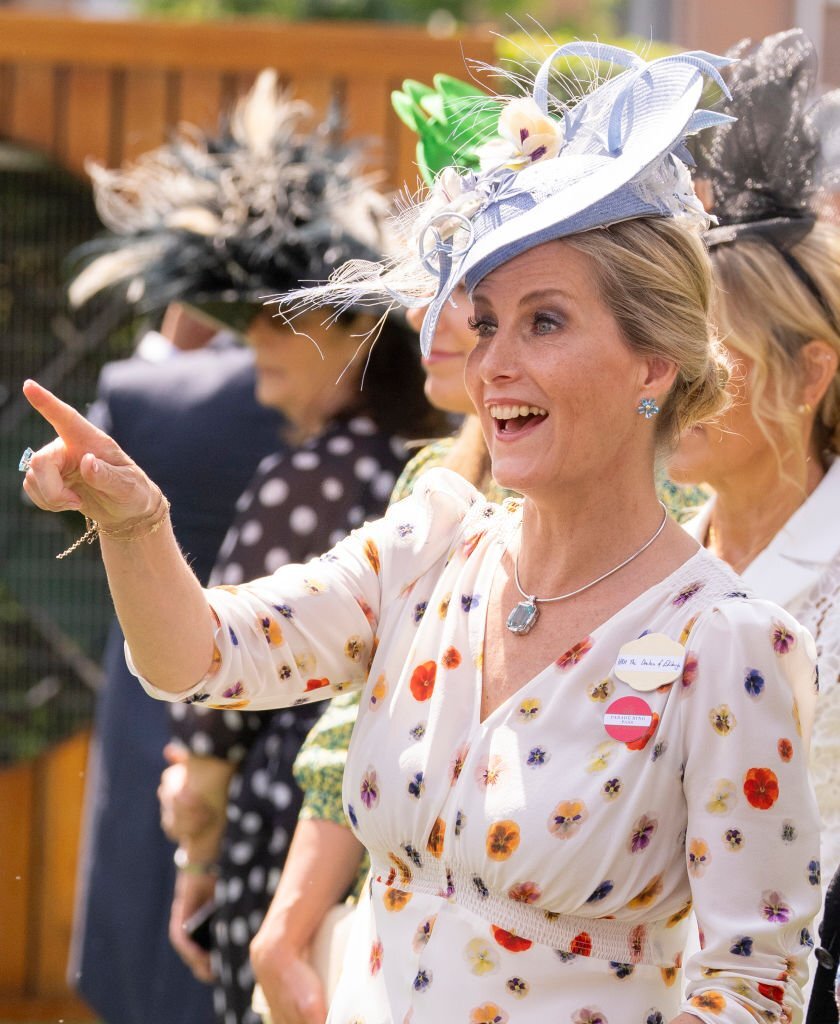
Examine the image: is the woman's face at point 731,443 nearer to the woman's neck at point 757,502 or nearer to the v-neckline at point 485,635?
the woman's neck at point 757,502

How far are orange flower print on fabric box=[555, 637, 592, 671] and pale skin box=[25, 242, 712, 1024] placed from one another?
2 centimetres

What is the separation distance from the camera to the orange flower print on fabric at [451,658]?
196cm

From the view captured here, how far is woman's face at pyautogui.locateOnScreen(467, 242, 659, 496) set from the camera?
1903 millimetres

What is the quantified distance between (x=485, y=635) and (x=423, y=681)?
10 centimetres

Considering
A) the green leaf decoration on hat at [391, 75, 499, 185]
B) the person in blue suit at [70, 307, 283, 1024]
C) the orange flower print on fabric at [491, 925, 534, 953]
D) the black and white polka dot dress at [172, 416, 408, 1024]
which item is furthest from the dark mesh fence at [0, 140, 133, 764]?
the orange flower print on fabric at [491, 925, 534, 953]

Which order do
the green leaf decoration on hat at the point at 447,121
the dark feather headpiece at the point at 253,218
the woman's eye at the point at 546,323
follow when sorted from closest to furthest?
the woman's eye at the point at 546,323 → the green leaf decoration on hat at the point at 447,121 → the dark feather headpiece at the point at 253,218

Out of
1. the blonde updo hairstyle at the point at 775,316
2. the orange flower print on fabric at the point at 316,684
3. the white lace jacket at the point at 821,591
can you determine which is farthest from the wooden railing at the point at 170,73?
the orange flower print on fabric at the point at 316,684

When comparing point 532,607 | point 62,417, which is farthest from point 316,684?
point 62,417

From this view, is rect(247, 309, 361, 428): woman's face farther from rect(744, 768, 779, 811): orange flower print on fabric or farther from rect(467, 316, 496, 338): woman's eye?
rect(744, 768, 779, 811): orange flower print on fabric

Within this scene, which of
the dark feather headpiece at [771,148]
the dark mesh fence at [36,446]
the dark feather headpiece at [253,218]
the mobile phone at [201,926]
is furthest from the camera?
the dark mesh fence at [36,446]

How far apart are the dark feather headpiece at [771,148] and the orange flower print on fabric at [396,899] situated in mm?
1343

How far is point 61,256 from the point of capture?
5.54 m

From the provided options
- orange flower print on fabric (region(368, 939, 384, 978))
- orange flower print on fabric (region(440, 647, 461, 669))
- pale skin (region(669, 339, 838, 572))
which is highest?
pale skin (region(669, 339, 838, 572))

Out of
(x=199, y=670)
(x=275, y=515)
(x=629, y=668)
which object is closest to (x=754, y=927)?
(x=629, y=668)
